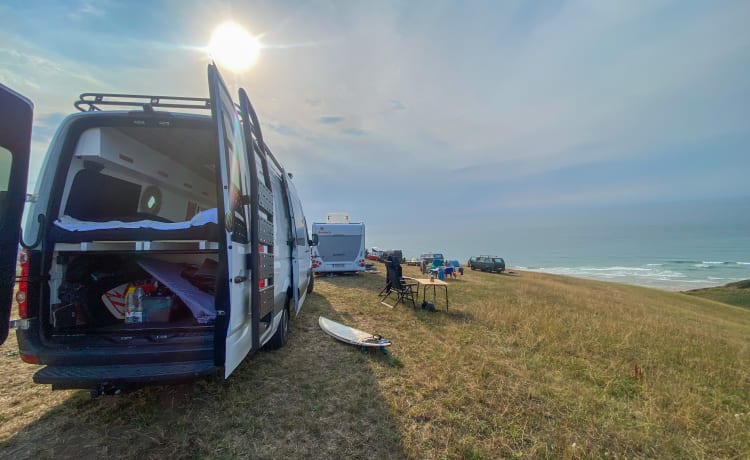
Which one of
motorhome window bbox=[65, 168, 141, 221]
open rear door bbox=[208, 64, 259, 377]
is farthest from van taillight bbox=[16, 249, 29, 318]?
open rear door bbox=[208, 64, 259, 377]

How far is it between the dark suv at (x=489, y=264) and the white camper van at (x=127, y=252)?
26860 mm

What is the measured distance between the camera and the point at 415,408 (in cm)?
314

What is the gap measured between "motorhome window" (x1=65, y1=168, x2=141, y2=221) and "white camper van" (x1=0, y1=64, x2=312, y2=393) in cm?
1

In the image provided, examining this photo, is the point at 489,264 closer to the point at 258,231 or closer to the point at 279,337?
the point at 279,337

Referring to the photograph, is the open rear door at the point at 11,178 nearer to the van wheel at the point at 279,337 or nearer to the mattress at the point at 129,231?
the mattress at the point at 129,231

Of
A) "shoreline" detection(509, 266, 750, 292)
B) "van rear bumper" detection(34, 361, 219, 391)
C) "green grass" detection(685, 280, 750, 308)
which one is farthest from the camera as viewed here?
"shoreline" detection(509, 266, 750, 292)

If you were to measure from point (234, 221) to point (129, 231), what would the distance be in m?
1.06

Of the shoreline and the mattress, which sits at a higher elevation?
the mattress

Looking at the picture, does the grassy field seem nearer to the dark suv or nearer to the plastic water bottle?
the plastic water bottle

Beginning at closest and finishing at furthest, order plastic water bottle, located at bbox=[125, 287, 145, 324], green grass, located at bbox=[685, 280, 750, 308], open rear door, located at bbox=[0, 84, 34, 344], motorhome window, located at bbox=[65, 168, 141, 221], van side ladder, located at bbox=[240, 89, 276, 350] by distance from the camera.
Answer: open rear door, located at bbox=[0, 84, 34, 344] → van side ladder, located at bbox=[240, 89, 276, 350] → motorhome window, located at bbox=[65, 168, 141, 221] → plastic water bottle, located at bbox=[125, 287, 145, 324] → green grass, located at bbox=[685, 280, 750, 308]

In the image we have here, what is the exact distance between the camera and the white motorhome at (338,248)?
1457cm

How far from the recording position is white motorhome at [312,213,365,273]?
47.8 feet

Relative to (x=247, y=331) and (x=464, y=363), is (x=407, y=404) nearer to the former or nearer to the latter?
(x=464, y=363)

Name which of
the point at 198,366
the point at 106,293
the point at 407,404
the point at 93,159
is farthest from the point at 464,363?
the point at 93,159
